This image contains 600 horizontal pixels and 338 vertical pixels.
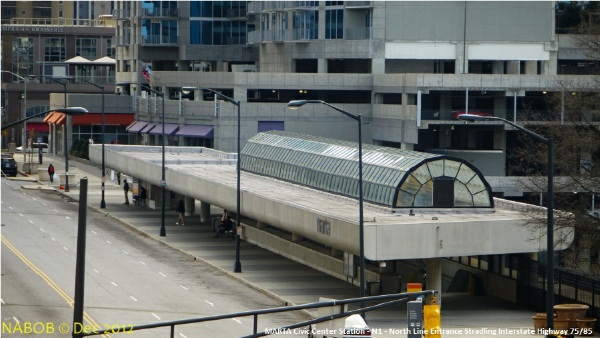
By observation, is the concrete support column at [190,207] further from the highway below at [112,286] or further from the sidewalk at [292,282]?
the highway below at [112,286]

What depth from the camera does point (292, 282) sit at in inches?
1980

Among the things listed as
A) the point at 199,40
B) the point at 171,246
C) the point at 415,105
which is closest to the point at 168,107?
the point at 199,40

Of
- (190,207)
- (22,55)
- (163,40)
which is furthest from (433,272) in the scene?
(22,55)

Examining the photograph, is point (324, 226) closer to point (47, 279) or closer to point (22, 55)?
point (47, 279)

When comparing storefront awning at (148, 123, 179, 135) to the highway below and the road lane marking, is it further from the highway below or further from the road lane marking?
the road lane marking

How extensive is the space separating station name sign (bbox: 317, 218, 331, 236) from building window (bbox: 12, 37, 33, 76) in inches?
4472

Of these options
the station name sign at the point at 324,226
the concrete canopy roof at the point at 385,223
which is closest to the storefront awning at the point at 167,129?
the concrete canopy roof at the point at 385,223

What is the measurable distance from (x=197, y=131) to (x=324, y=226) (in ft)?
171

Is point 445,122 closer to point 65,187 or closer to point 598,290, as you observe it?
point 65,187

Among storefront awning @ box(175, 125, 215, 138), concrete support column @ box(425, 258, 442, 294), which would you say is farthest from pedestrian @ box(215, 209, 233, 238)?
storefront awning @ box(175, 125, 215, 138)

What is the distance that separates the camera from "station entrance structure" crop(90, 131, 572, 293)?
42.8 meters

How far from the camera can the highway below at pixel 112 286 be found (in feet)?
130

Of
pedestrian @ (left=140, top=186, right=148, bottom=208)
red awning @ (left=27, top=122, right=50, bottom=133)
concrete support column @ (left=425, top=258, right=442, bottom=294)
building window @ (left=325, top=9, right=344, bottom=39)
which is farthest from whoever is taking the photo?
red awning @ (left=27, top=122, right=50, bottom=133)

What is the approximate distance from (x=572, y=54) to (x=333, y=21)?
75.0ft
